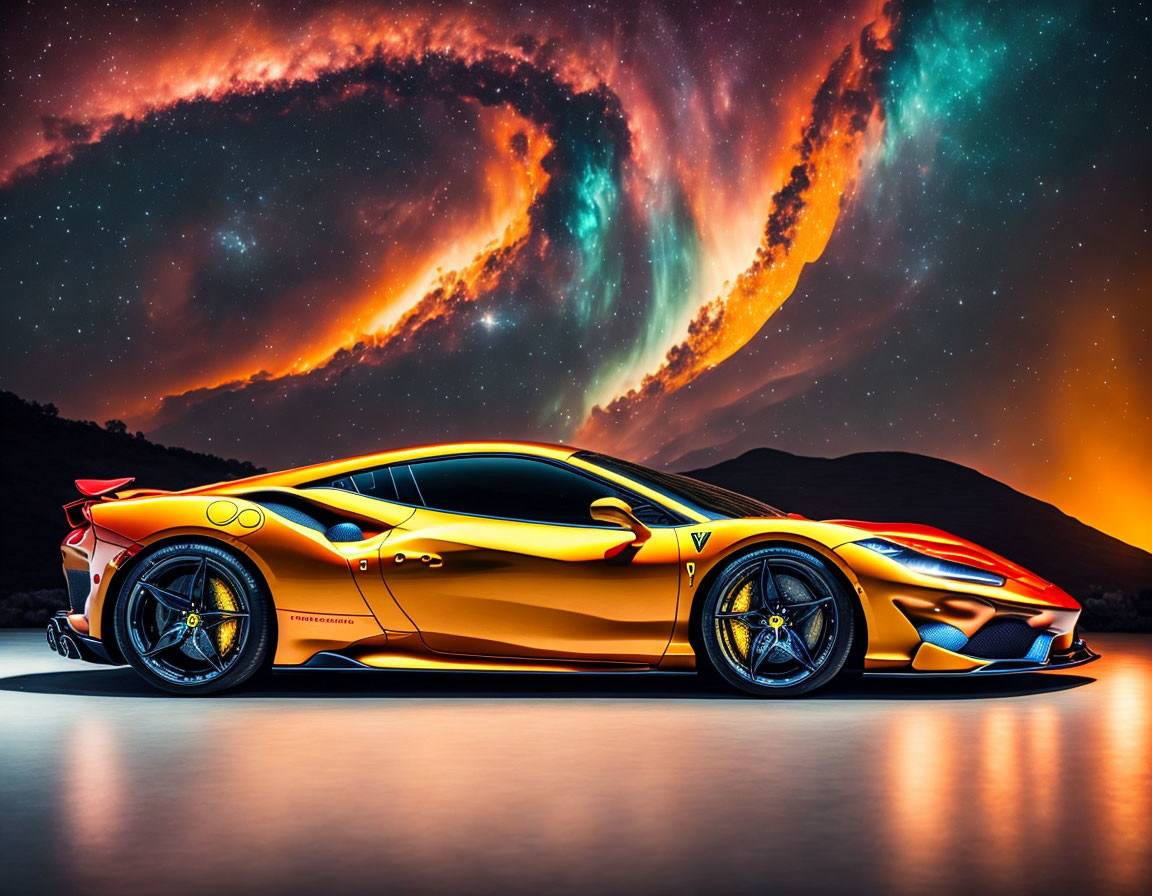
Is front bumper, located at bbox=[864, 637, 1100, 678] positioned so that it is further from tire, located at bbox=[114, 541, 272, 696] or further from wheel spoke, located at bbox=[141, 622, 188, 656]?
wheel spoke, located at bbox=[141, 622, 188, 656]

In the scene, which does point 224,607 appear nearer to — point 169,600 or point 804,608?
point 169,600

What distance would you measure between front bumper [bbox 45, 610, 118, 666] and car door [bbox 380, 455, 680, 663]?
1556mm

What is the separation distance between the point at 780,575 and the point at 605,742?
1576mm

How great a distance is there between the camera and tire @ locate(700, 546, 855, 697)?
720cm

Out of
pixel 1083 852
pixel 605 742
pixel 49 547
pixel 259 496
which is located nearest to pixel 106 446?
pixel 49 547

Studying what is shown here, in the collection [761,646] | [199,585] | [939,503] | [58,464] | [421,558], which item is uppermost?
[58,464]

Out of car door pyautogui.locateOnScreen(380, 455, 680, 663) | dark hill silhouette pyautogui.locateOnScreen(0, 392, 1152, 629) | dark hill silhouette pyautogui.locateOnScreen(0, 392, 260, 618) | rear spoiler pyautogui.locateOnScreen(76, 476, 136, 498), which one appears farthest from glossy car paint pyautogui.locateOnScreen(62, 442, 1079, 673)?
dark hill silhouette pyautogui.locateOnScreen(0, 392, 260, 618)

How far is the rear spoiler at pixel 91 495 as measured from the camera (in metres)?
7.77

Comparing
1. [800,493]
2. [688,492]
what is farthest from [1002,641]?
[800,493]

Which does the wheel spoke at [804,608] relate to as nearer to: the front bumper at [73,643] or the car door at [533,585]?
the car door at [533,585]

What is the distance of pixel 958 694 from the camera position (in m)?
7.58

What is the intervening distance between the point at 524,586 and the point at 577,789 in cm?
217

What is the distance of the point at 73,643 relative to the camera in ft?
25.2

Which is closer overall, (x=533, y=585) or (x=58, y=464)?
(x=533, y=585)
